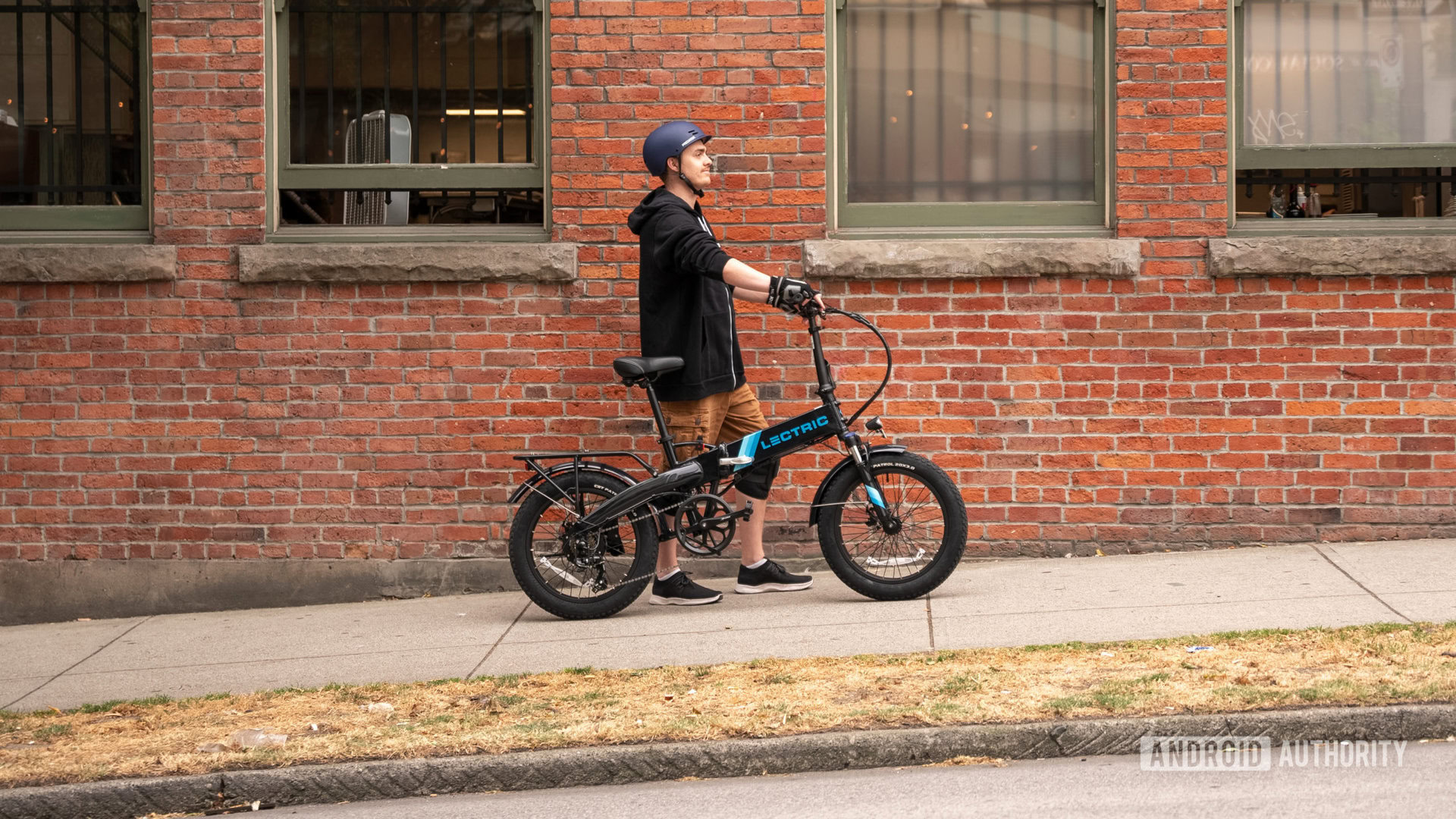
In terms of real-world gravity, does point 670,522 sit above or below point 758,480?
below

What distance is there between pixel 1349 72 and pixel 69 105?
6.69 meters

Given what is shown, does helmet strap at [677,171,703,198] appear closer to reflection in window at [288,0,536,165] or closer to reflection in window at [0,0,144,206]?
reflection in window at [288,0,536,165]

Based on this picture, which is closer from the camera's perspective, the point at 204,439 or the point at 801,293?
the point at 801,293

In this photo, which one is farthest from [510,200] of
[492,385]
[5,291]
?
[5,291]

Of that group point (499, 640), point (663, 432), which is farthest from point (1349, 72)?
point (499, 640)

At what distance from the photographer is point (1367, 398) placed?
7.45m

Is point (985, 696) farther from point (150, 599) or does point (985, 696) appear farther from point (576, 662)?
point (150, 599)

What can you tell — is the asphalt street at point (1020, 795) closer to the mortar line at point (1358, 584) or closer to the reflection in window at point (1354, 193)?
the mortar line at point (1358, 584)

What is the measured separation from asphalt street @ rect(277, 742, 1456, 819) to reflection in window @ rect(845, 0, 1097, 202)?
388cm

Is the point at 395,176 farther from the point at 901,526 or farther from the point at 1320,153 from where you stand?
the point at 1320,153

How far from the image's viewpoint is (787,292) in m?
6.31

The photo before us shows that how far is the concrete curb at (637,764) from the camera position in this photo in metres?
4.61

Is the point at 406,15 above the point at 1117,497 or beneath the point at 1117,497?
above

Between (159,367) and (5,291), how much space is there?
0.87 m
